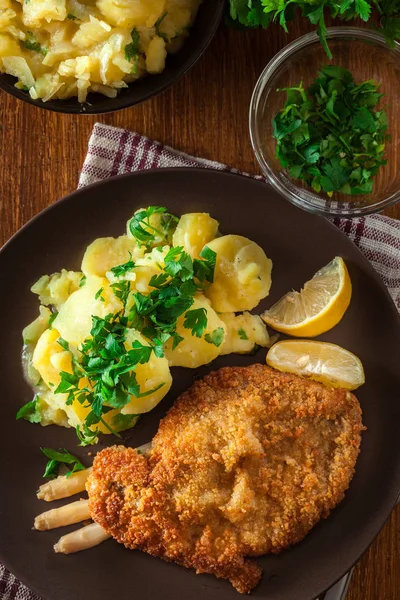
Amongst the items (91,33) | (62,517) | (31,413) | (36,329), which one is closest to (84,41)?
(91,33)

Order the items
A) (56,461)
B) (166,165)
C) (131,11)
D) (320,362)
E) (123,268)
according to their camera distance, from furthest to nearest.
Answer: (166,165) → (56,461) → (320,362) → (123,268) → (131,11)

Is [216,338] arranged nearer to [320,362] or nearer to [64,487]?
[320,362]

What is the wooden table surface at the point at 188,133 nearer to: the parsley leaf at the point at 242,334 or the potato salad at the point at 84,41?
the potato salad at the point at 84,41

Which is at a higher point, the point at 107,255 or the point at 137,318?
the point at 107,255

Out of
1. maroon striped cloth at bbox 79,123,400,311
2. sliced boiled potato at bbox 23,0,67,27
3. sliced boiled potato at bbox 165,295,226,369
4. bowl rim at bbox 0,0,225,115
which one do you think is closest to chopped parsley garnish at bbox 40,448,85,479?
sliced boiled potato at bbox 165,295,226,369

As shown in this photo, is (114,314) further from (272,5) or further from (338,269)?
(272,5)

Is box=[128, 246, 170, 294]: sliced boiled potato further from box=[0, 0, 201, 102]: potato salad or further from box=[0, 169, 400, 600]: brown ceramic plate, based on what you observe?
box=[0, 0, 201, 102]: potato salad
